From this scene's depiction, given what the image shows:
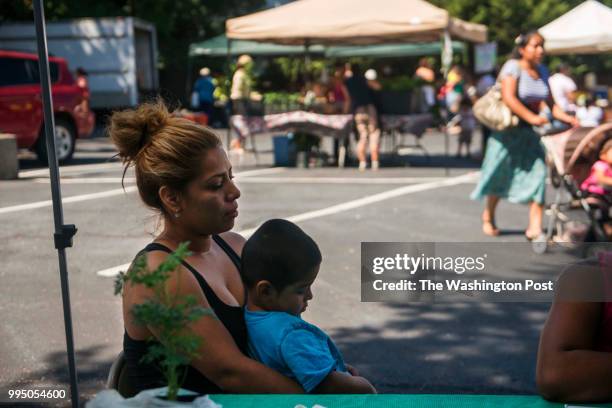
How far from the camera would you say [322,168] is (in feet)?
49.9

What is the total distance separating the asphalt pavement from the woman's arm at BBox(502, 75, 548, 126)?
1.22 metres

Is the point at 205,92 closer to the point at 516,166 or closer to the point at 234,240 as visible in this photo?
the point at 516,166

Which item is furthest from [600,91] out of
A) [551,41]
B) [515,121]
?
[515,121]

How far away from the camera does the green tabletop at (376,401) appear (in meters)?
1.82

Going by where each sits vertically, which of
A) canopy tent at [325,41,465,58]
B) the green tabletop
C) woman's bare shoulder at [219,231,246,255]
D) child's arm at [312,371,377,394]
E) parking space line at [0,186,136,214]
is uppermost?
woman's bare shoulder at [219,231,246,255]

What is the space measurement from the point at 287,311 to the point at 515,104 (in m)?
5.89

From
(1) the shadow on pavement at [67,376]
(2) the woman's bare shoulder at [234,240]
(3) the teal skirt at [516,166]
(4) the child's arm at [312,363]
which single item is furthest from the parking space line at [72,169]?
(4) the child's arm at [312,363]

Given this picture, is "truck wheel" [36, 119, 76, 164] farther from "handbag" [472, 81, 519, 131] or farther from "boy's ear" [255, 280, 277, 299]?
"boy's ear" [255, 280, 277, 299]

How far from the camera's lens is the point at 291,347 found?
1999 millimetres

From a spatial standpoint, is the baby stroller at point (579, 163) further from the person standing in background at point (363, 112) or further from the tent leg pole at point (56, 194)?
the person standing in background at point (363, 112)

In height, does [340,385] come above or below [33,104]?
above

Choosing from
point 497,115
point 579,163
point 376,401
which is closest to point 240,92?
point 497,115

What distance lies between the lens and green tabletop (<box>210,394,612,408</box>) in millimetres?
1822

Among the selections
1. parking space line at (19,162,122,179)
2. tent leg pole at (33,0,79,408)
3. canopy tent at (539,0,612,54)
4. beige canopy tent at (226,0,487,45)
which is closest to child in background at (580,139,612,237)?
tent leg pole at (33,0,79,408)
